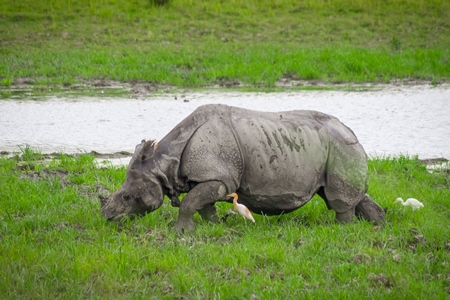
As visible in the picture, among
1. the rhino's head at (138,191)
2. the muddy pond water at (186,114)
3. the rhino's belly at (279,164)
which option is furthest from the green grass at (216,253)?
the muddy pond water at (186,114)

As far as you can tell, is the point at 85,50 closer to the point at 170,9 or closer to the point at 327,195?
the point at 170,9

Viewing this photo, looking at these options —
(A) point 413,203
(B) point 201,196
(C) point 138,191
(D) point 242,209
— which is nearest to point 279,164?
(D) point 242,209

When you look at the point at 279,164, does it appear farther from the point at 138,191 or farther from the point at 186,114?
the point at 186,114

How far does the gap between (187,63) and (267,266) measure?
13506 mm

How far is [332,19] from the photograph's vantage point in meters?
25.3

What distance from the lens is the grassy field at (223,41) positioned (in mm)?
18531

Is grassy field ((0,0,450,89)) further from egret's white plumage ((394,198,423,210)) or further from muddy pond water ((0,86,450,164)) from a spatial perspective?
egret's white plumage ((394,198,423,210))

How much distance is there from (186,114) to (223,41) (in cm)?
881

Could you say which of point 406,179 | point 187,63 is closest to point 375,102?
point 187,63

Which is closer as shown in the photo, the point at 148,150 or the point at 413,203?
the point at 148,150

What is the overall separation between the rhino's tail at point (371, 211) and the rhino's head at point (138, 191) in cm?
207

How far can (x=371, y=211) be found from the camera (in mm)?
7453

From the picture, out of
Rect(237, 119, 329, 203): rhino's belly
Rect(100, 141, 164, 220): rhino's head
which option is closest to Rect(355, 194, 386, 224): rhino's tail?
Rect(237, 119, 329, 203): rhino's belly

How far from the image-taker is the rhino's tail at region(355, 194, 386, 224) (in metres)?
7.45
